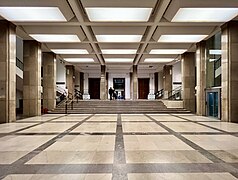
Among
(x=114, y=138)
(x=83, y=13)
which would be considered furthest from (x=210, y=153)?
(x=83, y=13)

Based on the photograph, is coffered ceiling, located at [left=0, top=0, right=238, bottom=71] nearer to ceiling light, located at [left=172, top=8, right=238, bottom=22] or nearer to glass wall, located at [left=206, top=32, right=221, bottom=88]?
ceiling light, located at [left=172, top=8, right=238, bottom=22]

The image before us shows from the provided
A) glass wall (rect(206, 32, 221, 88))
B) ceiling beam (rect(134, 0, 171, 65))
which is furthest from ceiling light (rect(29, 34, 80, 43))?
glass wall (rect(206, 32, 221, 88))

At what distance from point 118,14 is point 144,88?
2615 cm

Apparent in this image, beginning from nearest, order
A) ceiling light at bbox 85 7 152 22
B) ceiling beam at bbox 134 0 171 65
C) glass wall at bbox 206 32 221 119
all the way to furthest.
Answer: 1. ceiling beam at bbox 134 0 171 65
2. ceiling light at bbox 85 7 152 22
3. glass wall at bbox 206 32 221 119

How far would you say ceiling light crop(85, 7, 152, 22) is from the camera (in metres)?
9.38

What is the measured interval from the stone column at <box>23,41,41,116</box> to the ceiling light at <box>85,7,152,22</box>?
6.26m

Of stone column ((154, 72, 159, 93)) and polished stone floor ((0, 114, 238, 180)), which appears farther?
stone column ((154, 72, 159, 93))

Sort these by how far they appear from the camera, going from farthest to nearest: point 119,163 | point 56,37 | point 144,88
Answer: point 144,88 → point 56,37 → point 119,163

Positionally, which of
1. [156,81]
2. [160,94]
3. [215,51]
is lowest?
[160,94]

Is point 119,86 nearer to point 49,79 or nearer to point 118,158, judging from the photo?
point 49,79

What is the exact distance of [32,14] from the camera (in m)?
9.83

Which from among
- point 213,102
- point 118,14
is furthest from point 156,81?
point 118,14

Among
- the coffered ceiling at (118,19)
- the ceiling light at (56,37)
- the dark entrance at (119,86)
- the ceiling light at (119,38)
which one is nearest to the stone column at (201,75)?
the coffered ceiling at (118,19)

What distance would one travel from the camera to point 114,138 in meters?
6.86
